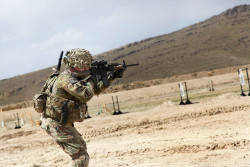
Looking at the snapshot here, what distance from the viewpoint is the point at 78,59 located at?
4.06 meters

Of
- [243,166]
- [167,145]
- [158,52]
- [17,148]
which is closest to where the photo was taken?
[243,166]

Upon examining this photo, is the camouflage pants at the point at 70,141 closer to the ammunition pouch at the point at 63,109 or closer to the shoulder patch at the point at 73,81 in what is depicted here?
the ammunition pouch at the point at 63,109

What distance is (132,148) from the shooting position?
800 centimetres

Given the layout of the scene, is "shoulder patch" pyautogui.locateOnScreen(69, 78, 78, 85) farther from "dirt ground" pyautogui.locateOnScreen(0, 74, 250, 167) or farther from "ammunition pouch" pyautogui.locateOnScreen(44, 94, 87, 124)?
"dirt ground" pyautogui.locateOnScreen(0, 74, 250, 167)

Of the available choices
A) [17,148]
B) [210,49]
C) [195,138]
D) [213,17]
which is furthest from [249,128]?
[213,17]

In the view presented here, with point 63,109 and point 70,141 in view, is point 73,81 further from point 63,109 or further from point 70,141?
point 70,141

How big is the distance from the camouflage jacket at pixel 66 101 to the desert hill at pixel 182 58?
61072 mm

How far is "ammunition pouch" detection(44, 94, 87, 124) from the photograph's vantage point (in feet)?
13.0

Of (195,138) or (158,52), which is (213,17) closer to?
(158,52)

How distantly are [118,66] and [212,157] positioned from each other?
324 centimetres

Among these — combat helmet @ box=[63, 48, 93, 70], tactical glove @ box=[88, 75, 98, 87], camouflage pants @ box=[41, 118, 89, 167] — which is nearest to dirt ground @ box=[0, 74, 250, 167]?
camouflage pants @ box=[41, 118, 89, 167]

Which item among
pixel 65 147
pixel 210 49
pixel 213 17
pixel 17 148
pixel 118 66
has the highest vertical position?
pixel 213 17

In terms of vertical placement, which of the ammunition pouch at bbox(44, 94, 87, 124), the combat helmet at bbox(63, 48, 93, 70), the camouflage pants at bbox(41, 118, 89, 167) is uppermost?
the combat helmet at bbox(63, 48, 93, 70)

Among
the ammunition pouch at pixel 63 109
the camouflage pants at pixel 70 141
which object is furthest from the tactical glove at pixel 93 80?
the camouflage pants at pixel 70 141
